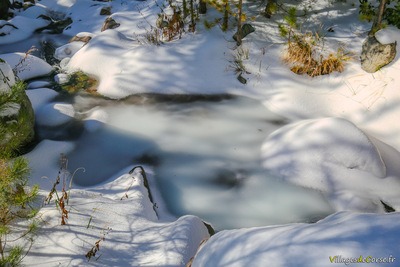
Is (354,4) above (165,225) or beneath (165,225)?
above

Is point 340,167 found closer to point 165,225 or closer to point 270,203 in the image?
point 270,203

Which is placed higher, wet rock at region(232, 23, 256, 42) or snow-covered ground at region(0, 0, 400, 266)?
wet rock at region(232, 23, 256, 42)

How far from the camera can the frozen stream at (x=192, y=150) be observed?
3873 mm

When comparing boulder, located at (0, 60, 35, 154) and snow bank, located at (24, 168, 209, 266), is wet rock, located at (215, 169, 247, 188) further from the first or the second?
boulder, located at (0, 60, 35, 154)

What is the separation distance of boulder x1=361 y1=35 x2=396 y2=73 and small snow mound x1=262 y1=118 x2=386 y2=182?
1.27 meters

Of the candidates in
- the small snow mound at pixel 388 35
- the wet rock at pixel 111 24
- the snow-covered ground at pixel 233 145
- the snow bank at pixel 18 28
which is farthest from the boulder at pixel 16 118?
the small snow mound at pixel 388 35

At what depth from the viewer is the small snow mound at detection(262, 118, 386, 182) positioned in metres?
3.97

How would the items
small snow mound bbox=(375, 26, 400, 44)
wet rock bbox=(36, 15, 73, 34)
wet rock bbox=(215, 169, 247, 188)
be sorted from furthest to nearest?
wet rock bbox=(36, 15, 73, 34)
small snow mound bbox=(375, 26, 400, 44)
wet rock bbox=(215, 169, 247, 188)

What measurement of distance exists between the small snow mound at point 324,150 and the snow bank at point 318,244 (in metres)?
2.01

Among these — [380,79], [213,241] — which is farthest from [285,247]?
[380,79]

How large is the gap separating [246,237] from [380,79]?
3.74 m

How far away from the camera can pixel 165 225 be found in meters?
3.13

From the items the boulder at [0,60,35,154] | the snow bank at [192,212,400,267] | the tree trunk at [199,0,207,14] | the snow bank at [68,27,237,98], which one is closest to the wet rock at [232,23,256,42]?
the snow bank at [68,27,237,98]

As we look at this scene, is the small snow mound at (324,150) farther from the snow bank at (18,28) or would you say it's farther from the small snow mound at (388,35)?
the snow bank at (18,28)
